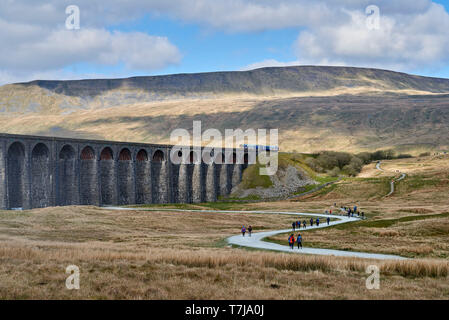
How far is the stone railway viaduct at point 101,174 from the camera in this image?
7688 centimetres

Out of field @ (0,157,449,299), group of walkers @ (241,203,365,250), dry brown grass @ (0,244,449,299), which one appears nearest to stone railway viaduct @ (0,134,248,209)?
field @ (0,157,449,299)

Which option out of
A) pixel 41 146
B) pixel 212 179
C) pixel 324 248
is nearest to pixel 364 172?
pixel 212 179

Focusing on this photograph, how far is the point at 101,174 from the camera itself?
9506 centimetres

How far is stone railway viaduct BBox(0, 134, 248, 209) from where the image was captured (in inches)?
3027

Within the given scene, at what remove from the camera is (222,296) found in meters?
20.7

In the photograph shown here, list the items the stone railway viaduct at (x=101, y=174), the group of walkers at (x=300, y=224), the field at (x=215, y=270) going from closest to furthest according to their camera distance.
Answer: the field at (x=215, y=270), the group of walkers at (x=300, y=224), the stone railway viaduct at (x=101, y=174)

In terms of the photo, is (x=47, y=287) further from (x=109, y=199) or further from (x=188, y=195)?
(x=188, y=195)

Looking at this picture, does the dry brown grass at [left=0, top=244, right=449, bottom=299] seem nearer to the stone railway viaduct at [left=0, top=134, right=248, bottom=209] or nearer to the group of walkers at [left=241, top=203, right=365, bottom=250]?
the group of walkers at [left=241, top=203, right=365, bottom=250]

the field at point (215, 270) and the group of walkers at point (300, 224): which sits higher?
the field at point (215, 270)

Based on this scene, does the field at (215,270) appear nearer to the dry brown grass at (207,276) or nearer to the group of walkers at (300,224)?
the dry brown grass at (207,276)

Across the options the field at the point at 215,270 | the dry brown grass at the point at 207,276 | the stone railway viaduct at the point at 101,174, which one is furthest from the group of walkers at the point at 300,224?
the stone railway viaduct at the point at 101,174

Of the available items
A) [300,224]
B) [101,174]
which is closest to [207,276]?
[300,224]

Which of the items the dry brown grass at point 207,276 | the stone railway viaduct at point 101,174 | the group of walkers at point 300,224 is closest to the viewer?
the dry brown grass at point 207,276

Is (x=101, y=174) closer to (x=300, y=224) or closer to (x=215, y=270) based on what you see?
(x=300, y=224)
